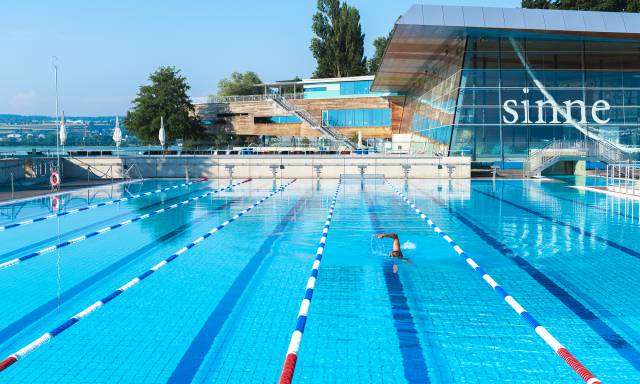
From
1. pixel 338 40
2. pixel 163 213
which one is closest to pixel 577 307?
pixel 163 213

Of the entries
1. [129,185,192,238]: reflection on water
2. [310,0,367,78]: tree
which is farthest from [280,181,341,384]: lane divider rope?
[310,0,367,78]: tree

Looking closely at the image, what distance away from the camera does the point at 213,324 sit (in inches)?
265

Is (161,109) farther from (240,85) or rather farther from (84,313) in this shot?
(84,313)

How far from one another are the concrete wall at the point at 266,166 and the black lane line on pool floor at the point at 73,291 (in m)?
16.6

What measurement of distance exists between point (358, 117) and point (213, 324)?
44963 mm

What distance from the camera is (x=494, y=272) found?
917 centimetres

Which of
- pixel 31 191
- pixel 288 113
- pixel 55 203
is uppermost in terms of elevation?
pixel 288 113

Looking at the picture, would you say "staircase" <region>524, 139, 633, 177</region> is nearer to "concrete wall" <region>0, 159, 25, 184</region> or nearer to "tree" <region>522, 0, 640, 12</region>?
"concrete wall" <region>0, 159, 25, 184</region>

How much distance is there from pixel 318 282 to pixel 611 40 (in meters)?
25.2

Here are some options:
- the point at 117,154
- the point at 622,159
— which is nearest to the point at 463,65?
the point at 622,159

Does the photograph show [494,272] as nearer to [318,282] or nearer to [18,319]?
[318,282]

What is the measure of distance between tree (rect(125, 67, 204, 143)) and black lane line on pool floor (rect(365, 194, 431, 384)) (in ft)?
134

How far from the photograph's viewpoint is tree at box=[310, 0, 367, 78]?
64438 millimetres

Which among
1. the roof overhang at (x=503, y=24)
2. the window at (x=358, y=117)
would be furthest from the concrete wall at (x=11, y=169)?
the window at (x=358, y=117)
